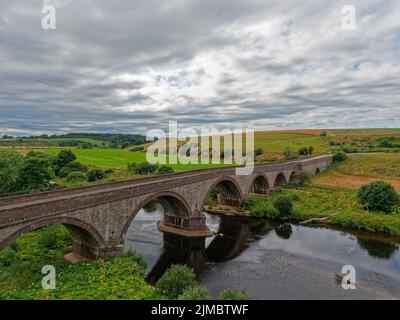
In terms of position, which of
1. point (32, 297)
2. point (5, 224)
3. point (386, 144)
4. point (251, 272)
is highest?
point (386, 144)

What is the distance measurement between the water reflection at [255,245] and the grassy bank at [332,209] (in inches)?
115

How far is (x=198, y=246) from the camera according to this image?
35781mm

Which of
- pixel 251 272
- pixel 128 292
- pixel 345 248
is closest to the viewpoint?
pixel 128 292

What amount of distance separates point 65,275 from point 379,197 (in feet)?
142

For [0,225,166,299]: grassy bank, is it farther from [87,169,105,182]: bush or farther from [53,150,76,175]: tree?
[53,150,76,175]: tree

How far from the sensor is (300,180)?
224 ft

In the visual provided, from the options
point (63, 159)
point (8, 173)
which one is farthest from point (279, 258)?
point (63, 159)

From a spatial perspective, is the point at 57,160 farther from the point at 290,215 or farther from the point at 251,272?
the point at 251,272

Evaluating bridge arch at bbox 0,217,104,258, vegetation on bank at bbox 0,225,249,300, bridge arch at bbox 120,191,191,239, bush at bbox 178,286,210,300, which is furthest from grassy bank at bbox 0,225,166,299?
bridge arch at bbox 120,191,191,239

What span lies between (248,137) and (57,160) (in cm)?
7518

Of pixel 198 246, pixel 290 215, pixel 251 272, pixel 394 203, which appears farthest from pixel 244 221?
pixel 394 203

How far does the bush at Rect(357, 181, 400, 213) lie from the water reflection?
8.51 m

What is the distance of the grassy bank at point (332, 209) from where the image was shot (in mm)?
41972

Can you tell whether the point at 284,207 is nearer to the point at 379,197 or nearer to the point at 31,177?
the point at 379,197
